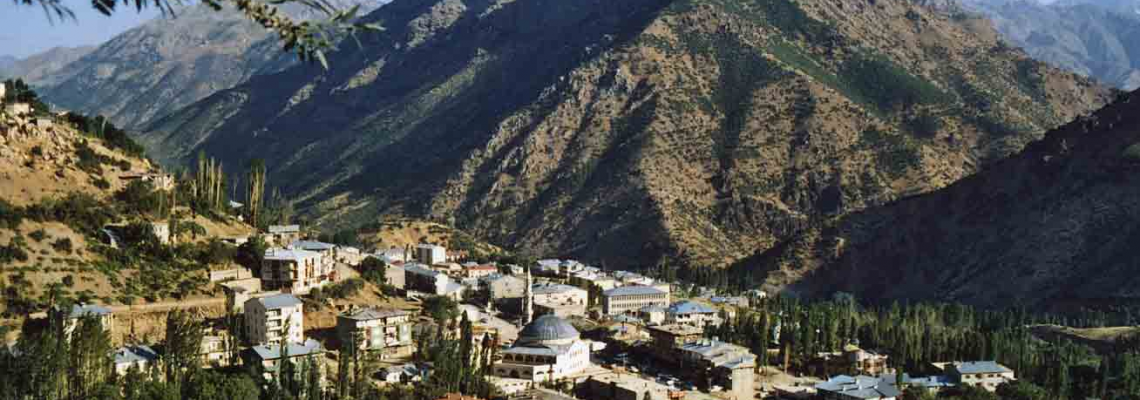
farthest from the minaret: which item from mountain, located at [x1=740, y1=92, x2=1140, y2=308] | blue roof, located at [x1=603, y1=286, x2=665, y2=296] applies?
mountain, located at [x1=740, y1=92, x2=1140, y2=308]

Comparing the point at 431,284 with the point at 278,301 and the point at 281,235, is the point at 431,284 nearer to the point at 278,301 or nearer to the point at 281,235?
the point at 281,235

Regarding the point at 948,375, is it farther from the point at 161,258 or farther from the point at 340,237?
the point at 340,237

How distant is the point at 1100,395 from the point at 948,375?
10201 mm

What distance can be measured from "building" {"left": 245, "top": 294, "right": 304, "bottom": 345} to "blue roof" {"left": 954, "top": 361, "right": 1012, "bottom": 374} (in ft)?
146

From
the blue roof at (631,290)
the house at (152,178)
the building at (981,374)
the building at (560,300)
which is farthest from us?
the blue roof at (631,290)

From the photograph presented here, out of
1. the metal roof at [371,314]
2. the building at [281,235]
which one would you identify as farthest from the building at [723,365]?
the building at [281,235]

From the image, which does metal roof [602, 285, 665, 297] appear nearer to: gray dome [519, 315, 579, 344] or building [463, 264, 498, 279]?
building [463, 264, 498, 279]

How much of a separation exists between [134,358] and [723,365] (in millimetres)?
37670

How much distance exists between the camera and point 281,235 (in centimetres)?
10694

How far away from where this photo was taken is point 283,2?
585 inches

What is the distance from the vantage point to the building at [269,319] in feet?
251

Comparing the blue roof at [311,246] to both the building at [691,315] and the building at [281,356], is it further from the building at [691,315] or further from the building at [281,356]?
the building at [691,315]

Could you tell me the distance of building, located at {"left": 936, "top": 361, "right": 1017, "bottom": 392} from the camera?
3588 inches

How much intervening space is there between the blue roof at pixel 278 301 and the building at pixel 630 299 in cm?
3880
